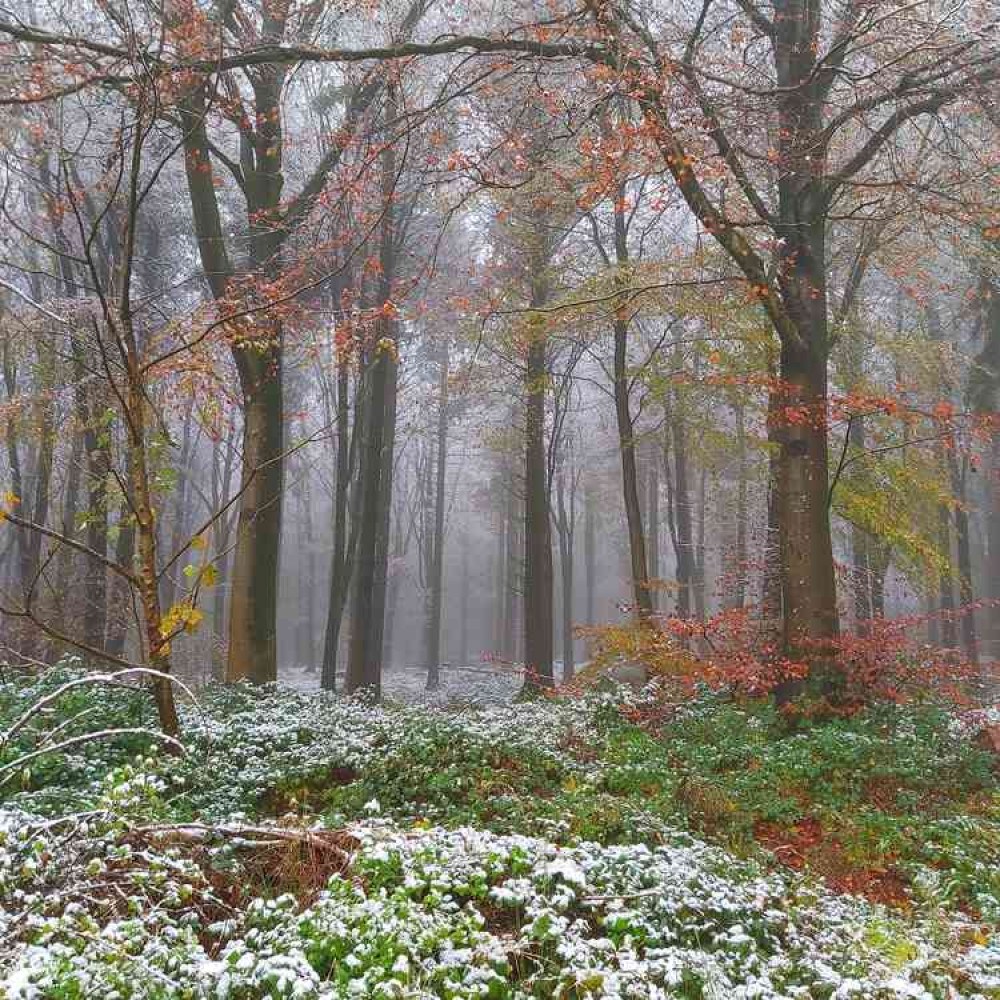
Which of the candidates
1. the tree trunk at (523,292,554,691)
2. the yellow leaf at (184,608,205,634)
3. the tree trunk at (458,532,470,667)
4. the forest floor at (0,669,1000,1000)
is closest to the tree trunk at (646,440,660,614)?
the tree trunk at (523,292,554,691)

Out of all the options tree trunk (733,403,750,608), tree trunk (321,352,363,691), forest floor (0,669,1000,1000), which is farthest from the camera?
tree trunk (321,352,363,691)

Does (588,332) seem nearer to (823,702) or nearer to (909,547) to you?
(909,547)

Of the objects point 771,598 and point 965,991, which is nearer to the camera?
point 965,991

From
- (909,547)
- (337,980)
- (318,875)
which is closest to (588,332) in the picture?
(909,547)

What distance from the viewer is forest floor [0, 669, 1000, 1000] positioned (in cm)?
294

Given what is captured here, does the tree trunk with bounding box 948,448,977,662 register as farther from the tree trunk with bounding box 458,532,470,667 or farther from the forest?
the tree trunk with bounding box 458,532,470,667

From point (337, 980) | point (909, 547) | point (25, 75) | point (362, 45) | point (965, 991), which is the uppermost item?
point (362, 45)

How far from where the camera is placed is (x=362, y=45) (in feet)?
37.3

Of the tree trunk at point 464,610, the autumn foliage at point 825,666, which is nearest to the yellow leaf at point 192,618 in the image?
the autumn foliage at point 825,666

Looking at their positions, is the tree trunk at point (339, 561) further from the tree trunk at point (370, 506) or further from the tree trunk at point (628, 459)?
the tree trunk at point (628, 459)

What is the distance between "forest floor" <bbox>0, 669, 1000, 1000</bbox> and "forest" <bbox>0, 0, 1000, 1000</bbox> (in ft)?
0.09

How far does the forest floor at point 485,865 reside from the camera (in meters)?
2.94

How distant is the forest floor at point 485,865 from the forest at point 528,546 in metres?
0.03

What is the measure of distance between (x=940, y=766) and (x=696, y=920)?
4.05 meters
